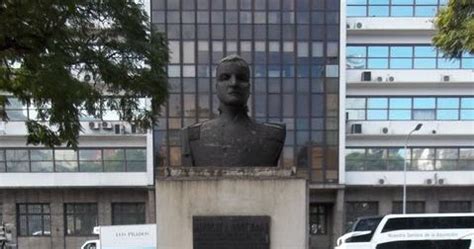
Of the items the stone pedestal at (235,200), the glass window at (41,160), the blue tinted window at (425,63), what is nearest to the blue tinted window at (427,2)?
the blue tinted window at (425,63)

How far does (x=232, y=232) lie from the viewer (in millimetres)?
5730

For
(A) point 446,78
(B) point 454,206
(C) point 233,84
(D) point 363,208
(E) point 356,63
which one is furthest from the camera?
(B) point 454,206

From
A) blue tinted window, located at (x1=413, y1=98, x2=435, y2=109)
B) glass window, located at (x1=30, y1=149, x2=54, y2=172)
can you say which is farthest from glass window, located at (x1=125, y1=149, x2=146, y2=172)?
blue tinted window, located at (x1=413, y1=98, x2=435, y2=109)

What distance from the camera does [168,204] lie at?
579cm

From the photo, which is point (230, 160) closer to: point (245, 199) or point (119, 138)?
point (245, 199)

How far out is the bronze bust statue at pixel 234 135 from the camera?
242 inches

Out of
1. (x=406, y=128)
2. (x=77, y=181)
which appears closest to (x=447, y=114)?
(x=406, y=128)

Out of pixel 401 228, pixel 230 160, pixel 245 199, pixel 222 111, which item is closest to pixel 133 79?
pixel 222 111

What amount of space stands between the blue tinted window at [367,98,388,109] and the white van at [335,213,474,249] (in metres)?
15.1

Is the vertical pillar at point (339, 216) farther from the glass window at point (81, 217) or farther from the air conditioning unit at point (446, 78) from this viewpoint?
the glass window at point (81, 217)

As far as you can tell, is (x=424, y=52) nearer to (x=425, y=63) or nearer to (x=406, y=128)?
(x=425, y=63)

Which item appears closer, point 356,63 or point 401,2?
point 401,2

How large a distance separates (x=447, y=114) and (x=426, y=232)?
16.6 m

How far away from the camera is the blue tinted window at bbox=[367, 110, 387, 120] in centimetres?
3506
